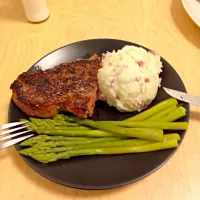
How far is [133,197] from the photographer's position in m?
1.24

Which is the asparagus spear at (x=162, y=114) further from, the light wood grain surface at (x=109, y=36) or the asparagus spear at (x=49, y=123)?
the asparagus spear at (x=49, y=123)

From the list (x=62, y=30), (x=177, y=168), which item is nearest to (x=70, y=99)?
(x=177, y=168)

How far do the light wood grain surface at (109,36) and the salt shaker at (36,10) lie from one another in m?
0.04

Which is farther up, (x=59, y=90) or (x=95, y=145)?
(x=59, y=90)

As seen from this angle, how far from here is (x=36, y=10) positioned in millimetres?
1901

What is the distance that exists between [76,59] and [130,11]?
0.62 m

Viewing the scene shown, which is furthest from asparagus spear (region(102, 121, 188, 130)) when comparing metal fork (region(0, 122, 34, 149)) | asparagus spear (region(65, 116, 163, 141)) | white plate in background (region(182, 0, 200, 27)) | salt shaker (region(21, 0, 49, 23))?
salt shaker (region(21, 0, 49, 23))

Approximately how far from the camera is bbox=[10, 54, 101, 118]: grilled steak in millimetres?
1339

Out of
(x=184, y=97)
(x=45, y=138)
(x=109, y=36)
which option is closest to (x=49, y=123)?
(x=45, y=138)

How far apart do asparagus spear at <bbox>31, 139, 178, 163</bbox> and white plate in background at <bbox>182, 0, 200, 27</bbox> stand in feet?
2.70

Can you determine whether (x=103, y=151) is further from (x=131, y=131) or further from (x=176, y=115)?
(x=176, y=115)

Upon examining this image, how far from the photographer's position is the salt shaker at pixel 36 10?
1866mm

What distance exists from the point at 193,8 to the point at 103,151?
1.05 meters

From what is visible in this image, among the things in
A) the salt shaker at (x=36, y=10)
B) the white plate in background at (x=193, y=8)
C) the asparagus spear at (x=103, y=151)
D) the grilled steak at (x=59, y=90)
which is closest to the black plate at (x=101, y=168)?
the asparagus spear at (x=103, y=151)
